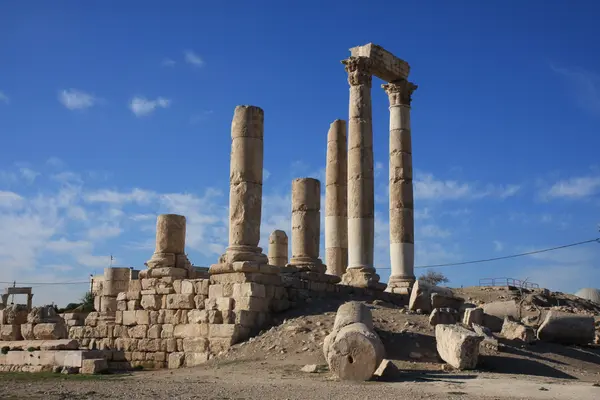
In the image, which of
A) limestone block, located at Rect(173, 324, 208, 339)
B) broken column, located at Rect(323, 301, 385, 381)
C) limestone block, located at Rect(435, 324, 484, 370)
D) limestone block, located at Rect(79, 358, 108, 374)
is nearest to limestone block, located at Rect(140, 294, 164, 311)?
limestone block, located at Rect(173, 324, 208, 339)

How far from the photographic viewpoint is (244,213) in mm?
19609

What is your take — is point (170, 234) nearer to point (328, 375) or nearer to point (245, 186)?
point (245, 186)

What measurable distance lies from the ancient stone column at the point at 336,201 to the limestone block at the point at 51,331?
10.5 meters

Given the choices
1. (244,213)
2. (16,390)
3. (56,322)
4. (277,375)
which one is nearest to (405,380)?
(277,375)

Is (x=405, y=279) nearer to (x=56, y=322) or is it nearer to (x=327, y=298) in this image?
(x=327, y=298)

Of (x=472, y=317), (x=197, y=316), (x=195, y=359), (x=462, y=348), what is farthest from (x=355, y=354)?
(x=197, y=316)

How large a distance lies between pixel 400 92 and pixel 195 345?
1425 cm

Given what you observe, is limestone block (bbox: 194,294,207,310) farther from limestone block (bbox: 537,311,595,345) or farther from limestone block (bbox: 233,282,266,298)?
Answer: limestone block (bbox: 537,311,595,345)

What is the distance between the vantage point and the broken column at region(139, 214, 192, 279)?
21.3 meters

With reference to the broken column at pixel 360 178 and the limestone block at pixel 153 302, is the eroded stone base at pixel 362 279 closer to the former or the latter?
the broken column at pixel 360 178

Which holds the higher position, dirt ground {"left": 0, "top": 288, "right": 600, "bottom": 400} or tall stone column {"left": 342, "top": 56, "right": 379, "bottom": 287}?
tall stone column {"left": 342, "top": 56, "right": 379, "bottom": 287}

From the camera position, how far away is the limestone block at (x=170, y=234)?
2158cm

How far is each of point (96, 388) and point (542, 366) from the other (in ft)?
29.8

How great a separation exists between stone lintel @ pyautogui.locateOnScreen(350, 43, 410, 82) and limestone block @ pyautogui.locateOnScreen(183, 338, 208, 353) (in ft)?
43.6
